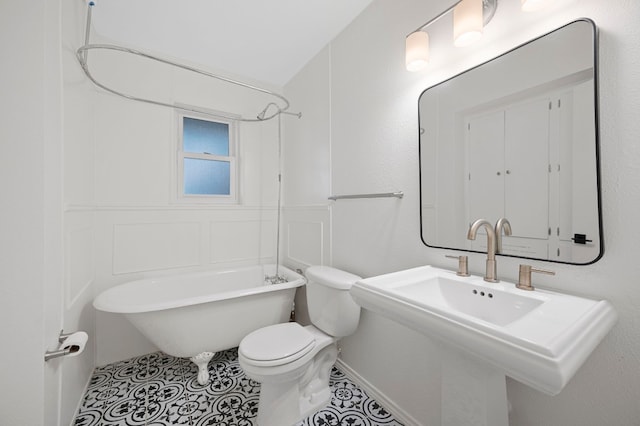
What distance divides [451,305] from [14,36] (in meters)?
1.76

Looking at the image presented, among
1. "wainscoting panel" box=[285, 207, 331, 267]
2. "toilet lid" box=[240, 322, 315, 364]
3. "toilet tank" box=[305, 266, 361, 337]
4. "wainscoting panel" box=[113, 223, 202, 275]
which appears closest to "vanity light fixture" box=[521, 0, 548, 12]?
"toilet tank" box=[305, 266, 361, 337]

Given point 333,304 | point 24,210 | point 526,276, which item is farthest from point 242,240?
point 526,276

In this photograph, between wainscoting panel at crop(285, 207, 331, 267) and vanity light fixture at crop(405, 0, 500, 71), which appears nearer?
vanity light fixture at crop(405, 0, 500, 71)

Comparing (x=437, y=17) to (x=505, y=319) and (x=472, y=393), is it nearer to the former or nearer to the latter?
(x=505, y=319)

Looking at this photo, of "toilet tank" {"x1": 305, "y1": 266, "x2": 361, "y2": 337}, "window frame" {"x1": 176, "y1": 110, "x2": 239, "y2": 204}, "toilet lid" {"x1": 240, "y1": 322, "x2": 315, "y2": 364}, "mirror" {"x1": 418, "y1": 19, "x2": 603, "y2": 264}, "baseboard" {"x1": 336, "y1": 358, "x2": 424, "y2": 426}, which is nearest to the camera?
"mirror" {"x1": 418, "y1": 19, "x2": 603, "y2": 264}

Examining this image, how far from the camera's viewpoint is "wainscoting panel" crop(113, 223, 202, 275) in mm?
2104

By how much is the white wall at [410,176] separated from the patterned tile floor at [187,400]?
20 cm

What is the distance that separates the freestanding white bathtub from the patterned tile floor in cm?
17

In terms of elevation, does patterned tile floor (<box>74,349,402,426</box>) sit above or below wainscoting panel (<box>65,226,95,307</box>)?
below

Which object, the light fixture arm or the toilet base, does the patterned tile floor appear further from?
the light fixture arm

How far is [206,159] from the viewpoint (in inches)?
103

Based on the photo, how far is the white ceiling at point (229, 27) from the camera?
1.71 meters

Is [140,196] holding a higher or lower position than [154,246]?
higher

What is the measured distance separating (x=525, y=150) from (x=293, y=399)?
1.65 m
